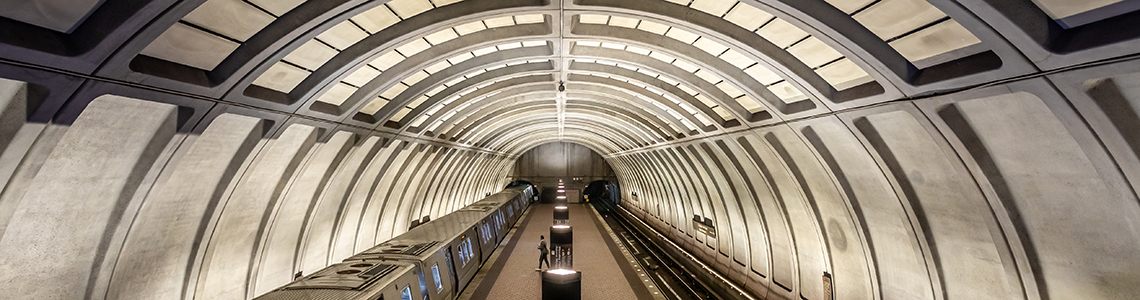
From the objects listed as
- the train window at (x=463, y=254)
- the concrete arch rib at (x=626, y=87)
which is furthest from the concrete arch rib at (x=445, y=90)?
Result: the train window at (x=463, y=254)

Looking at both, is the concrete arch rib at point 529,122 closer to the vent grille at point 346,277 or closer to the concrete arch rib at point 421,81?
the concrete arch rib at point 421,81

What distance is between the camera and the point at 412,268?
7367mm

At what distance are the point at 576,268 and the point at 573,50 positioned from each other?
8498 millimetres

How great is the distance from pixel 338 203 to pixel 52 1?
28.2ft

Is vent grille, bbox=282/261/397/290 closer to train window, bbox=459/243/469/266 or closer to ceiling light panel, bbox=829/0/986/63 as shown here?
train window, bbox=459/243/469/266

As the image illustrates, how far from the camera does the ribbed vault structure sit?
3561 millimetres

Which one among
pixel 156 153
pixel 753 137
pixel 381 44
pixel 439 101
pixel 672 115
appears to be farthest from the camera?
pixel 672 115

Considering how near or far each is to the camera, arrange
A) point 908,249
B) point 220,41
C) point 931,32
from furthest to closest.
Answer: point 908,249
point 220,41
point 931,32

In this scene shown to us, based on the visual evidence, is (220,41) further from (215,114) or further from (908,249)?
(908,249)

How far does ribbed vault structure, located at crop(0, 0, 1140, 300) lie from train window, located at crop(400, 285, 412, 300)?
3396 mm

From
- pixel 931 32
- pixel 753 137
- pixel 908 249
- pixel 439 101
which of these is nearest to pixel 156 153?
pixel 439 101

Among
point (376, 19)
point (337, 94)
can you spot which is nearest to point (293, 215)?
point (337, 94)

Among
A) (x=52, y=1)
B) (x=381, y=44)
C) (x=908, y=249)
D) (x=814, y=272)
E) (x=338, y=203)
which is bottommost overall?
(x=814, y=272)

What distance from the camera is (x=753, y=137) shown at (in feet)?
30.1
